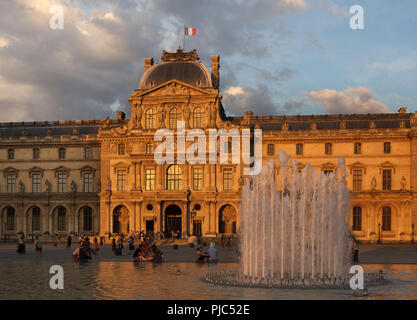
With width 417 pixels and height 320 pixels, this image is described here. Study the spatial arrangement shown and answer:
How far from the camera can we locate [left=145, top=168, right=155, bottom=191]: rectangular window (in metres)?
78.8

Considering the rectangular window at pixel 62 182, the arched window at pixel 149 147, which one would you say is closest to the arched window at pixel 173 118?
the arched window at pixel 149 147

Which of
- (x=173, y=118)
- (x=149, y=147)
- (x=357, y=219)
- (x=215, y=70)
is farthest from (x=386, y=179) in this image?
(x=149, y=147)

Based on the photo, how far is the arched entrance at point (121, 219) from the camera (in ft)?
263

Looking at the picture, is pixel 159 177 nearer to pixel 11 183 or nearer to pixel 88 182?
pixel 88 182

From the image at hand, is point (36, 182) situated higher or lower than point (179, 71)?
lower

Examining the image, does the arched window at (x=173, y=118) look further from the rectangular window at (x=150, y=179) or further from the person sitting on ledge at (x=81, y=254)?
the person sitting on ledge at (x=81, y=254)

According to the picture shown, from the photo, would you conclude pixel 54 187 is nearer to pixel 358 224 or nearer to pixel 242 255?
pixel 358 224

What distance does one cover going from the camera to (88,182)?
8531 cm

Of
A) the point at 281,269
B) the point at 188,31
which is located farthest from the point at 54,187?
the point at 281,269

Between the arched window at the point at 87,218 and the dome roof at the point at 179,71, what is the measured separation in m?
19.4

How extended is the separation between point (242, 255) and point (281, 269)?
7.88 feet

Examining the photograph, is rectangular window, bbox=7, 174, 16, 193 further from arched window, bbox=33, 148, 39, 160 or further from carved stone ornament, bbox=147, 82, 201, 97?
carved stone ornament, bbox=147, 82, 201, 97

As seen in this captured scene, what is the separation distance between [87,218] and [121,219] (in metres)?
7.57

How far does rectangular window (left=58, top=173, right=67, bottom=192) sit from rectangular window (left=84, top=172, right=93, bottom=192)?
9.93ft
